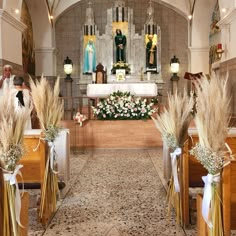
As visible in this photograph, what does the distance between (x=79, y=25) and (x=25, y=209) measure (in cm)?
1408

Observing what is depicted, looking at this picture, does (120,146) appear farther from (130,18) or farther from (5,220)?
(130,18)

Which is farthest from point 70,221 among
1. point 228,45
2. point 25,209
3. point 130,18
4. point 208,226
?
point 130,18

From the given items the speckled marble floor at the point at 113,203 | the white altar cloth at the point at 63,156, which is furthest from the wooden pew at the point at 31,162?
the white altar cloth at the point at 63,156

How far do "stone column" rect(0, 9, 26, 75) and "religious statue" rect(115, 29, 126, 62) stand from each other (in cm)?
486

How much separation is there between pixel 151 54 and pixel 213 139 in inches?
524

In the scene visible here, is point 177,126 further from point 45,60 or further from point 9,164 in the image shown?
point 45,60

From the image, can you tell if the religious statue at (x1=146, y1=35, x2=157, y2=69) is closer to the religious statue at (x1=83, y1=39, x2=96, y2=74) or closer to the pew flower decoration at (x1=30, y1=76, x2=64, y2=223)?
the religious statue at (x1=83, y1=39, x2=96, y2=74)

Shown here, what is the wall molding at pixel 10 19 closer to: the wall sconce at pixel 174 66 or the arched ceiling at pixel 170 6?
the arched ceiling at pixel 170 6

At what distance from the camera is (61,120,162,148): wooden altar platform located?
8711 mm

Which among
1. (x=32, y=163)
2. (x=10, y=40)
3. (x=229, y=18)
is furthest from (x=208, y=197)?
(x=10, y=40)

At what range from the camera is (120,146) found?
28.6 feet

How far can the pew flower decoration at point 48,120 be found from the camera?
11.7 ft

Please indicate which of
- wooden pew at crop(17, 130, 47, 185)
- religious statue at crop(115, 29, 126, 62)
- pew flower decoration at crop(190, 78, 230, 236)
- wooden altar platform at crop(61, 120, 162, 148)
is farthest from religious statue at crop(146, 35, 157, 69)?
pew flower decoration at crop(190, 78, 230, 236)

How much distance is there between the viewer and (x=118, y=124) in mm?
8945
